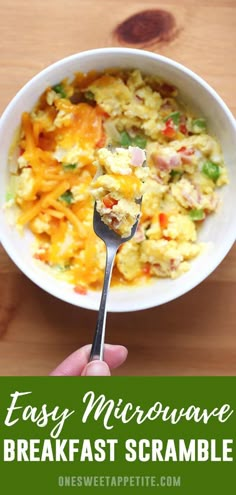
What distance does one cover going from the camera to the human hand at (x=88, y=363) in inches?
67.2

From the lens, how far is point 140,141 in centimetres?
202

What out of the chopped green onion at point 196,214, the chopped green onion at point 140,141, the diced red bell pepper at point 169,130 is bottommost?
the chopped green onion at point 196,214

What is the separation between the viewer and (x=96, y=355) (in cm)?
173

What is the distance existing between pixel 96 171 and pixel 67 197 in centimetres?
11

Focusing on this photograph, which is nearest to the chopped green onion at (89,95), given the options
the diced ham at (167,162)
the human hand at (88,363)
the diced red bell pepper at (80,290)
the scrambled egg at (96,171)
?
the scrambled egg at (96,171)

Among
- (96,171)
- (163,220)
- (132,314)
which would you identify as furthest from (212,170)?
(132,314)

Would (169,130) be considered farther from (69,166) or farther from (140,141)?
(69,166)

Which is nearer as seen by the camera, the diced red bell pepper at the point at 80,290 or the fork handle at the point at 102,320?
the fork handle at the point at 102,320

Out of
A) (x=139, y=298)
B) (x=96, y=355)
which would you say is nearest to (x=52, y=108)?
(x=139, y=298)

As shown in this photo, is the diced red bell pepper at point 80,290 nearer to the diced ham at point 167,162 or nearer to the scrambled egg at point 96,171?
the scrambled egg at point 96,171

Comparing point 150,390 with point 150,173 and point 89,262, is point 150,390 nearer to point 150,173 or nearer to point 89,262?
point 89,262

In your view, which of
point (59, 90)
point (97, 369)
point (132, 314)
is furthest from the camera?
point (132, 314)

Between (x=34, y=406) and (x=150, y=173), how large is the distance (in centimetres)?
68

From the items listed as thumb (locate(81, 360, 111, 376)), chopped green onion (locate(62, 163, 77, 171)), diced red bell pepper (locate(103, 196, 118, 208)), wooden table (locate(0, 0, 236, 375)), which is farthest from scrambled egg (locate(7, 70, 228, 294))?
thumb (locate(81, 360, 111, 376))
